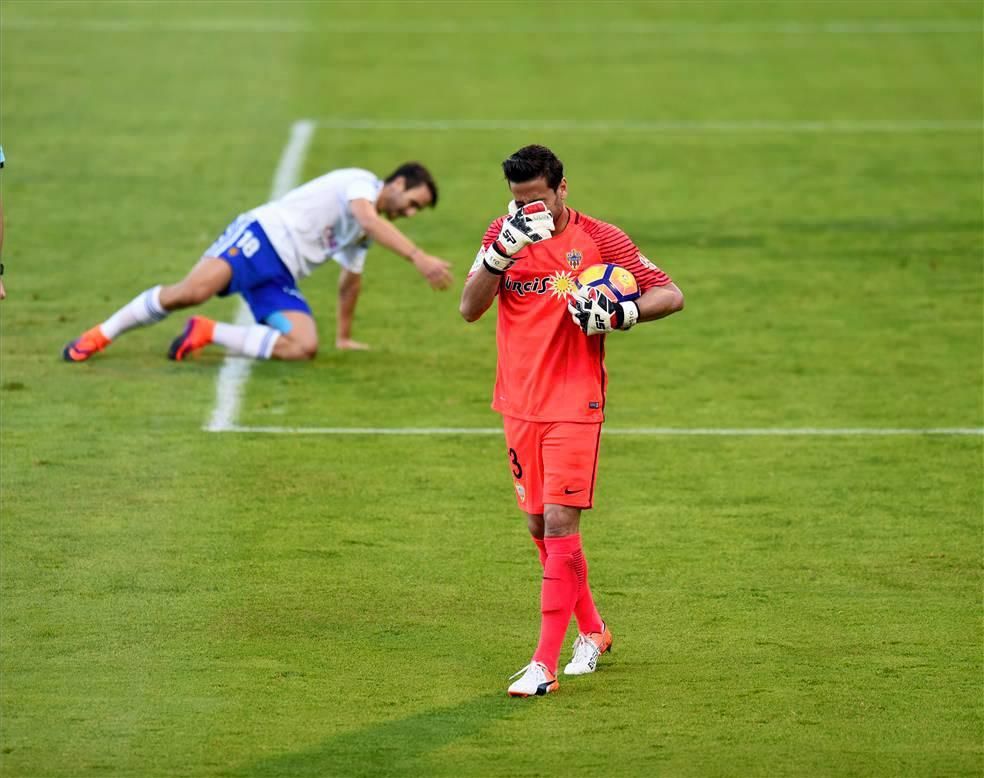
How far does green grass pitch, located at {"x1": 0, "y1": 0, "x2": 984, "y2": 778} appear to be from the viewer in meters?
6.90

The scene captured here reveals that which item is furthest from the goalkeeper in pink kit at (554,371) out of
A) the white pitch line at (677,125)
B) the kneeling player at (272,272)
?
the white pitch line at (677,125)

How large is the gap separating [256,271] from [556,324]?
5.48 m

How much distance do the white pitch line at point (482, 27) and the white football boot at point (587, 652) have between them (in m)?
20.0

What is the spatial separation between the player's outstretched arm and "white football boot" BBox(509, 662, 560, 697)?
13.1 ft

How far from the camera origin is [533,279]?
7223 mm

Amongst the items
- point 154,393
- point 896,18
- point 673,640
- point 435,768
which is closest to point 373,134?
point 154,393

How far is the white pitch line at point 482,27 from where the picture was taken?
86.5 ft

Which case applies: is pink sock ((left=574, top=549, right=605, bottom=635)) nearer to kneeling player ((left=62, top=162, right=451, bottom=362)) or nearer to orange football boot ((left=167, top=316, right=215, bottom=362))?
kneeling player ((left=62, top=162, right=451, bottom=362))

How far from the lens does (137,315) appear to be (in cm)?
1223

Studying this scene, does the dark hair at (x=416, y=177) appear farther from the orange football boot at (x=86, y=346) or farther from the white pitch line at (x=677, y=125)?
the white pitch line at (x=677, y=125)

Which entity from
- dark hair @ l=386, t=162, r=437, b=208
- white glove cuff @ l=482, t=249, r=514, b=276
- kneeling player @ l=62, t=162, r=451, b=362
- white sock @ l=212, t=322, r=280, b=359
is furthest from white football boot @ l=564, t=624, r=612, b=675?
white sock @ l=212, t=322, r=280, b=359

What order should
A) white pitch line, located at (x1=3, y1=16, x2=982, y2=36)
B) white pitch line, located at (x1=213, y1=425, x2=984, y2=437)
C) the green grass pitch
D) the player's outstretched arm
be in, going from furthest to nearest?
white pitch line, located at (x1=3, y1=16, x2=982, y2=36) → white pitch line, located at (x1=213, y1=425, x2=984, y2=437) → the player's outstretched arm → the green grass pitch

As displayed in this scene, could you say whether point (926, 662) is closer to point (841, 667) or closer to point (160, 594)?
point (841, 667)

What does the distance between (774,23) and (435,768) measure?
22497mm
